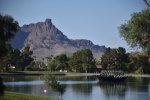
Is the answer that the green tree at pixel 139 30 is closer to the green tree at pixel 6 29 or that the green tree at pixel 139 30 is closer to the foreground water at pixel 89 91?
the green tree at pixel 6 29

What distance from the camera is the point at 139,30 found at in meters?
43.9

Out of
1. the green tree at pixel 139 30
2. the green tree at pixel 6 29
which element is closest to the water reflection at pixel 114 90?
the green tree at pixel 6 29

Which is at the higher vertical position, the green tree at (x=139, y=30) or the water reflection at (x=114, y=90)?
the green tree at (x=139, y=30)

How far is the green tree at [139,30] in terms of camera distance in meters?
43.2

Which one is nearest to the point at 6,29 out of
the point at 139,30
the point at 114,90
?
the point at 139,30

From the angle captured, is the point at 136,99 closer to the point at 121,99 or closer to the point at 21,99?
the point at 121,99

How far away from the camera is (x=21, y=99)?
41156 millimetres

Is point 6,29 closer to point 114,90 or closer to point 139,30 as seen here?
point 139,30

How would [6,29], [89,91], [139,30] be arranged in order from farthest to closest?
[89,91]
[6,29]
[139,30]

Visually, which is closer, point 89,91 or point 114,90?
point 89,91

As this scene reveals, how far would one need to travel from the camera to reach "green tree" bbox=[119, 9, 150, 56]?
1700 inches

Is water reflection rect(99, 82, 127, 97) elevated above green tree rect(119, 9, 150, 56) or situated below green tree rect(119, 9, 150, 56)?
below

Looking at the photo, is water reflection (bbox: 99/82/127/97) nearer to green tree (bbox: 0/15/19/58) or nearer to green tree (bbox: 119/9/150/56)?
green tree (bbox: 0/15/19/58)

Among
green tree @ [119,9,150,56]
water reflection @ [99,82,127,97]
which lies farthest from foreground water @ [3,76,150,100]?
green tree @ [119,9,150,56]
